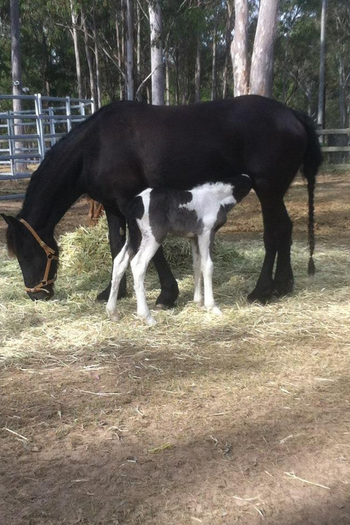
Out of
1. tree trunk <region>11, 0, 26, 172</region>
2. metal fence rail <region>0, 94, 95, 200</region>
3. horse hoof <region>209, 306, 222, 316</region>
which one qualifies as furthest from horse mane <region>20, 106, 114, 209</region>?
tree trunk <region>11, 0, 26, 172</region>

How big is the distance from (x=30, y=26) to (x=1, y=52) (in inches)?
99.4

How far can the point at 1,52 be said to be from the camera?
3469 cm

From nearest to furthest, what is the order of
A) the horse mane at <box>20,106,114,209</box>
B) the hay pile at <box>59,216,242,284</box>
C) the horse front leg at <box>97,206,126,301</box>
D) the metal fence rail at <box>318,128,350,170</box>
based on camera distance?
1. the horse mane at <box>20,106,114,209</box>
2. the horse front leg at <box>97,206,126,301</box>
3. the hay pile at <box>59,216,242,284</box>
4. the metal fence rail at <box>318,128,350,170</box>

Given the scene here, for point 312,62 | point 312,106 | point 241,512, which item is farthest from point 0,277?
point 312,106

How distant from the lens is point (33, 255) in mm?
5312

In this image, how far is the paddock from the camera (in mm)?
2402

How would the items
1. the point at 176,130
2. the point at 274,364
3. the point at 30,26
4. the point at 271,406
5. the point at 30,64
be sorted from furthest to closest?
1. the point at 30,64
2. the point at 30,26
3. the point at 176,130
4. the point at 274,364
5. the point at 271,406

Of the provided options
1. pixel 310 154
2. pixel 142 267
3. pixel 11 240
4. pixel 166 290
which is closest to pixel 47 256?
pixel 11 240

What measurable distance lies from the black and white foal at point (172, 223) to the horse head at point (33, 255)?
2.57ft

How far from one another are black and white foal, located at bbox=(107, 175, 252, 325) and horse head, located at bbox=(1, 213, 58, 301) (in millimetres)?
782

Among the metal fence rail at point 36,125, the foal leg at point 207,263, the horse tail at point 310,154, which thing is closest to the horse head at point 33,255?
the foal leg at point 207,263

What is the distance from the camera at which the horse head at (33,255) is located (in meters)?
5.25

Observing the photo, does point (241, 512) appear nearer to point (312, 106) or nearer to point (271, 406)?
point (271, 406)

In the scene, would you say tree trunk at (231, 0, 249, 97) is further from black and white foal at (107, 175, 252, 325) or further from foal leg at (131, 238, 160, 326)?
foal leg at (131, 238, 160, 326)
